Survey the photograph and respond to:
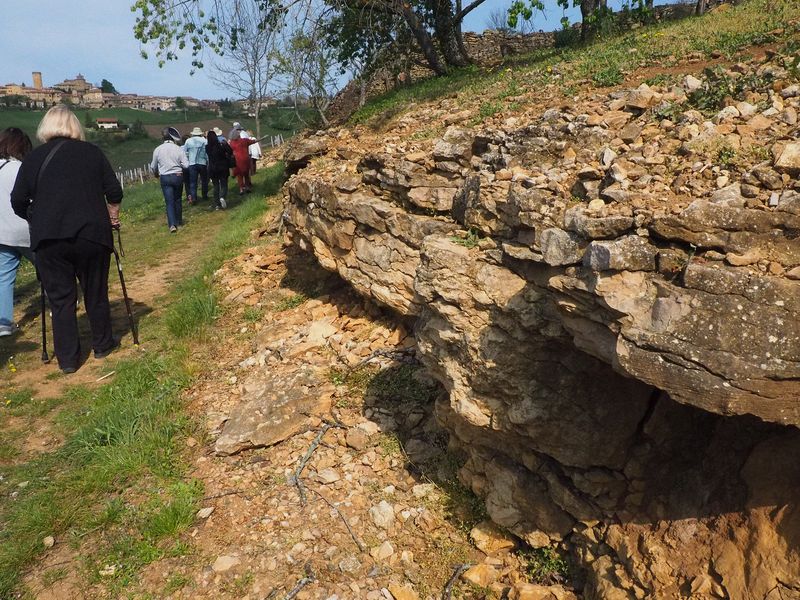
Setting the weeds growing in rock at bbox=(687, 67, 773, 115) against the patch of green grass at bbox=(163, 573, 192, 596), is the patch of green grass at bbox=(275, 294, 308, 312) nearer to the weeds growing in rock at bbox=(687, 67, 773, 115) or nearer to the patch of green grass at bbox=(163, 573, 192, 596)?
the patch of green grass at bbox=(163, 573, 192, 596)

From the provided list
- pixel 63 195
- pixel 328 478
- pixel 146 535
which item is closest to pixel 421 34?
pixel 63 195

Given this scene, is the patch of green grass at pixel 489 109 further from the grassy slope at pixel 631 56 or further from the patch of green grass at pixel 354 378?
the patch of green grass at pixel 354 378

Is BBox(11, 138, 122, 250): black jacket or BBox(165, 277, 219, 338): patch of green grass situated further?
BBox(165, 277, 219, 338): patch of green grass

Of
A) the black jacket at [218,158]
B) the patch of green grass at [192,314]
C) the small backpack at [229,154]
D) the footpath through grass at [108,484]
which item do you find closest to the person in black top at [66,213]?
the footpath through grass at [108,484]

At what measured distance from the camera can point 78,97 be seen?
72.1 metres

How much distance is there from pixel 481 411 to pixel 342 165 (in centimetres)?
411

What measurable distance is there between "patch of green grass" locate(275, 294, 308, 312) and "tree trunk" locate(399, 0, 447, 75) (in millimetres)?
5922

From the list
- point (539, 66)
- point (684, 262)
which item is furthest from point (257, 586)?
point (539, 66)

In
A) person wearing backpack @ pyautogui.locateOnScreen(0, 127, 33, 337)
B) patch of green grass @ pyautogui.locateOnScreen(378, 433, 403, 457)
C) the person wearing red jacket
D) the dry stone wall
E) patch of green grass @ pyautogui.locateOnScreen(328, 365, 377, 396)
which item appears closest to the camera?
the dry stone wall

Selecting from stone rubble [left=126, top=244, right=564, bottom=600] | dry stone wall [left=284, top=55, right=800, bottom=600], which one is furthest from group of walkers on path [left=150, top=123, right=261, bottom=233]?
dry stone wall [left=284, top=55, right=800, bottom=600]

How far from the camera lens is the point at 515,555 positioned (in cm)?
373

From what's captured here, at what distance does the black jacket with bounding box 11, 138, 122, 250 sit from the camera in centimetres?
522

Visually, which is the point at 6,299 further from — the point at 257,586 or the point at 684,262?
the point at 684,262

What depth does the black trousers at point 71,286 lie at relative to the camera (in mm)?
5355
